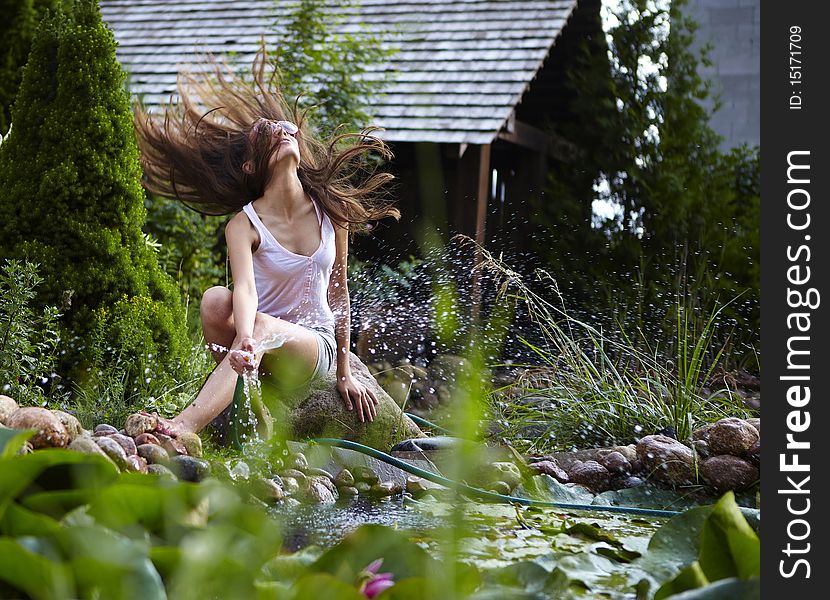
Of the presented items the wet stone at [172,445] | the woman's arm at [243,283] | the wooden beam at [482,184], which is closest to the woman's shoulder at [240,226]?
the woman's arm at [243,283]

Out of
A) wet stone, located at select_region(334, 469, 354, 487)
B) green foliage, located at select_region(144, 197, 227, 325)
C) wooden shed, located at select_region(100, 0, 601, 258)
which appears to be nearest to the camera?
wet stone, located at select_region(334, 469, 354, 487)

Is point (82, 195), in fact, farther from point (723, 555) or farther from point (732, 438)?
point (723, 555)

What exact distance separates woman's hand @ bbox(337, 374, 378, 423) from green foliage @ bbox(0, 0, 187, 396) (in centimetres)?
105

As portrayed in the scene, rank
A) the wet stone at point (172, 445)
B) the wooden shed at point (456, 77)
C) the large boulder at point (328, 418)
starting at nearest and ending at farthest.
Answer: the wet stone at point (172, 445)
the large boulder at point (328, 418)
the wooden shed at point (456, 77)

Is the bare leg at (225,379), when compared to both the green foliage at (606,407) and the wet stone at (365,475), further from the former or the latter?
the green foliage at (606,407)

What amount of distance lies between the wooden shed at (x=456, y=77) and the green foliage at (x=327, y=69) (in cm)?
22

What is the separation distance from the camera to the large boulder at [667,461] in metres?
3.63

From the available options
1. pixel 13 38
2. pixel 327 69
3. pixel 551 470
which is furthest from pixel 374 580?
pixel 327 69

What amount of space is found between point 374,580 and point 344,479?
236cm

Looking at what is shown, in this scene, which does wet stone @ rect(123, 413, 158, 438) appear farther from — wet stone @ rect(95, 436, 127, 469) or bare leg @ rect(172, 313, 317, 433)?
wet stone @ rect(95, 436, 127, 469)

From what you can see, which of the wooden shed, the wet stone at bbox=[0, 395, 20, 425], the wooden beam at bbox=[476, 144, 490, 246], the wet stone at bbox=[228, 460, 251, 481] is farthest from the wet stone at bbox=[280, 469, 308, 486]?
the wooden beam at bbox=[476, 144, 490, 246]

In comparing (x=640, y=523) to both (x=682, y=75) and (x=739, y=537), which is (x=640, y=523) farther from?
(x=682, y=75)

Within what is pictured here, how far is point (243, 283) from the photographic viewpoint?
11.6ft

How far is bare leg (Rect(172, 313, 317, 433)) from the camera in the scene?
347 centimetres
